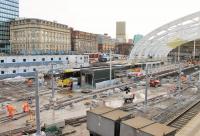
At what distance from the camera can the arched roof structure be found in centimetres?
5272

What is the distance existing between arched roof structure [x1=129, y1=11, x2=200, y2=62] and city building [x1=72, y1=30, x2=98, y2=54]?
33017 mm

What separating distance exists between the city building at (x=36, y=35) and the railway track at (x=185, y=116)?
60.7 meters


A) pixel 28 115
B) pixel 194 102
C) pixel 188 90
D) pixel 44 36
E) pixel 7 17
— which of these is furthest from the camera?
pixel 7 17

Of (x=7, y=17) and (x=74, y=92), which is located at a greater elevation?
(x=7, y=17)

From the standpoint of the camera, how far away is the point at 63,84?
3928 cm

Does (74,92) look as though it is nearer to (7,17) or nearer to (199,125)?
(199,125)

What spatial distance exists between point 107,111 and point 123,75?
110ft

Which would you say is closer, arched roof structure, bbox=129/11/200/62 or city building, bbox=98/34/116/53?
arched roof structure, bbox=129/11/200/62

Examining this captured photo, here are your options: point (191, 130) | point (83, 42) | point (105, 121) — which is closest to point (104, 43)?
point (83, 42)

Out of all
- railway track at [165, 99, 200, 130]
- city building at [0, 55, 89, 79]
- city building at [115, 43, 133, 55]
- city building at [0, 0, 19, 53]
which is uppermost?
city building at [0, 0, 19, 53]

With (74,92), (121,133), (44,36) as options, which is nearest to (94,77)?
(74,92)

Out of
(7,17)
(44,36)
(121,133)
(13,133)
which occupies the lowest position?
(13,133)

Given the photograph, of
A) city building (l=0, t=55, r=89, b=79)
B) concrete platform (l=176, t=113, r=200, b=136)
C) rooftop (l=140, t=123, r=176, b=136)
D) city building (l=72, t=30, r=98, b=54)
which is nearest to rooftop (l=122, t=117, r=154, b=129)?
rooftop (l=140, t=123, r=176, b=136)

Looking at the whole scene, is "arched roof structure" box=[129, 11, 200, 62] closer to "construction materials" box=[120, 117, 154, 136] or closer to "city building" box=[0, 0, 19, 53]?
"construction materials" box=[120, 117, 154, 136]
